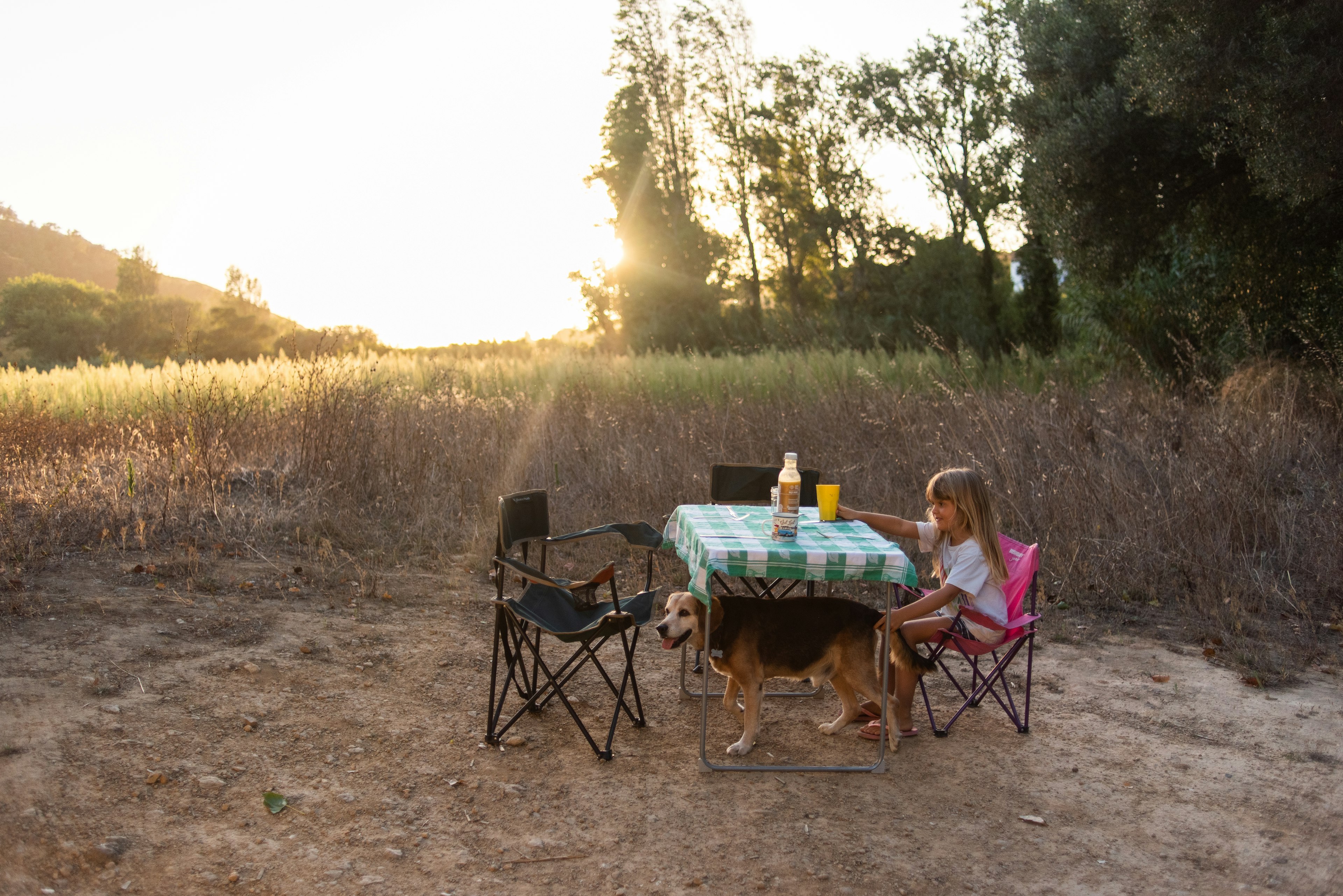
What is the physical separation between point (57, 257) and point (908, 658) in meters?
43.3

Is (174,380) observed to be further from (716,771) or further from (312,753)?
(716,771)

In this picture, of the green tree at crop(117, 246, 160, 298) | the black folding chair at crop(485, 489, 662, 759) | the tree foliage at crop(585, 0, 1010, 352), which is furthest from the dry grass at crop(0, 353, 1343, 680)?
the green tree at crop(117, 246, 160, 298)

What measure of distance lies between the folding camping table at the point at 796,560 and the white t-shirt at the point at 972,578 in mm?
272

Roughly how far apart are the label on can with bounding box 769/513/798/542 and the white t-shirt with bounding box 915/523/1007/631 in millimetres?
584

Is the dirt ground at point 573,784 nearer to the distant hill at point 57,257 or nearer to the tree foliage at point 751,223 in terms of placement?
the tree foliage at point 751,223

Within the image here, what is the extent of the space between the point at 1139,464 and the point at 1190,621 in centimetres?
189

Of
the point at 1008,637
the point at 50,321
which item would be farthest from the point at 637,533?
the point at 50,321

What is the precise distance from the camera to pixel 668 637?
3234 mm

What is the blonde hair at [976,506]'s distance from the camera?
3.47 meters

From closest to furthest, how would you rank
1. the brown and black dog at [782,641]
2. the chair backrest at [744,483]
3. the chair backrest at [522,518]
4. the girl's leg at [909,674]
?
the brown and black dog at [782,641], the girl's leg at [909,674], the chair backrest at [522,518], the chair backrest at [744,483]

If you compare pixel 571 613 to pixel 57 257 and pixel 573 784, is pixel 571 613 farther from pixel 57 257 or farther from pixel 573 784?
pixel 57 257

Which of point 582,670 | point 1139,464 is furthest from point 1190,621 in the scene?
point 582,670

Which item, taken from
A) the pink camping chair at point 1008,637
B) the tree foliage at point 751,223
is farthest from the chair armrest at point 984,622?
the tree foliage at point 751,223

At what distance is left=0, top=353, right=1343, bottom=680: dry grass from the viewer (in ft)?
18.3
